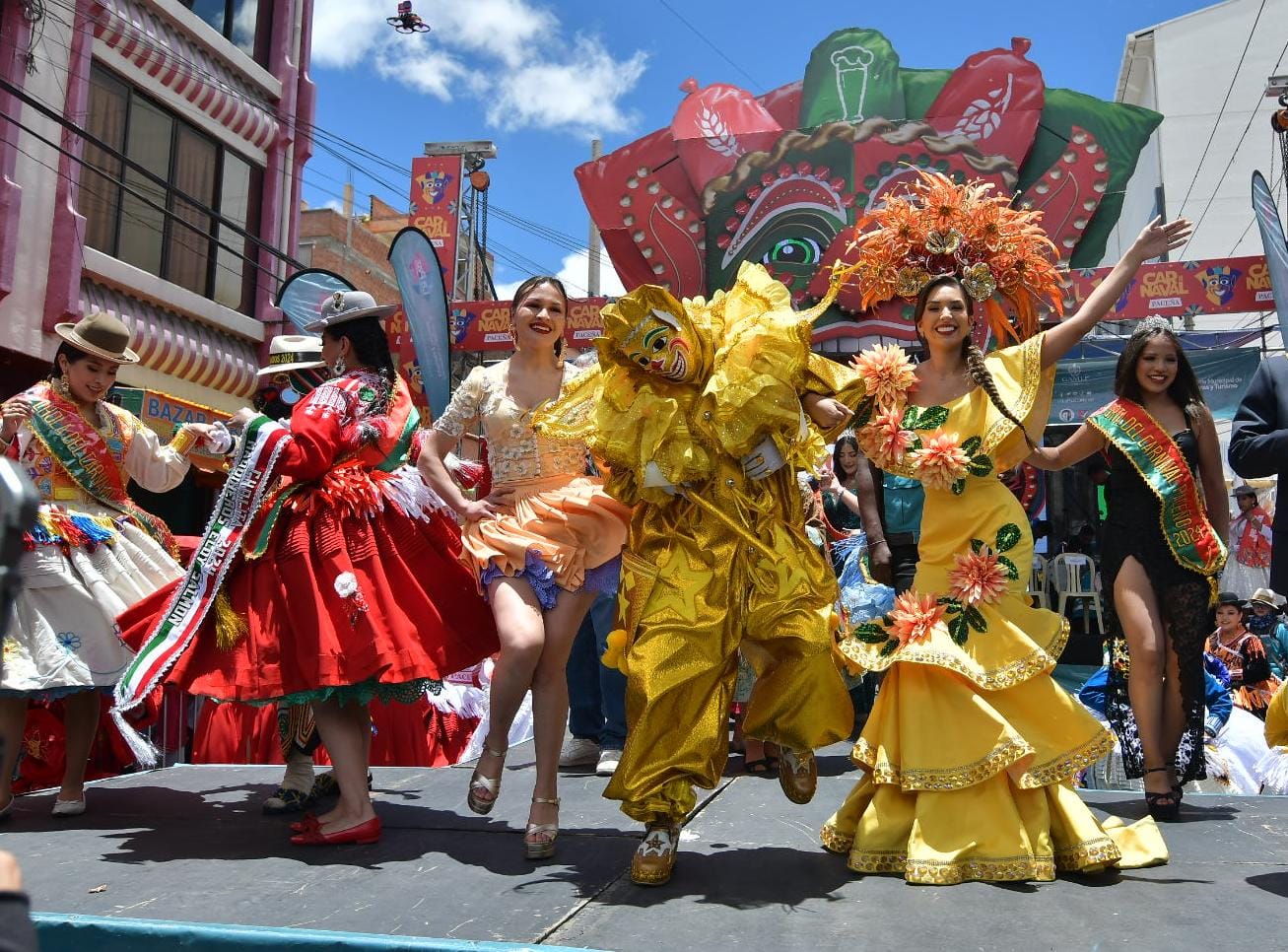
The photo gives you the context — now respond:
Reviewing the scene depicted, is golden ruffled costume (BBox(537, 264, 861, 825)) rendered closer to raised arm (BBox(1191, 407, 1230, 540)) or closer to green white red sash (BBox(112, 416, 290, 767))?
green white red sash (BBox(112, 416, 290, 767))

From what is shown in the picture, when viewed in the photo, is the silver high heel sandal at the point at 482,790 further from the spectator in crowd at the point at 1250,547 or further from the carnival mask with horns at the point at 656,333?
the spectator in crowd at the point at 1250,547

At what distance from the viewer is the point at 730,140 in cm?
1477

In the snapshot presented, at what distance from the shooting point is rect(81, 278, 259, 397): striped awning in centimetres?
1182

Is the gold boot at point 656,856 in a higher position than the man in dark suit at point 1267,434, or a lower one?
lower

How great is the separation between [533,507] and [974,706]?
4.91 feet

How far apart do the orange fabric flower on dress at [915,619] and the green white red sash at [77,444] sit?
3.17 m

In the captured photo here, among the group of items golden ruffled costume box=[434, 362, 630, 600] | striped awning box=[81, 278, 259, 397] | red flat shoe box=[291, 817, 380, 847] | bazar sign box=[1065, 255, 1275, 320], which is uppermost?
bazar sign box=[1065, 255, 1275, 320]

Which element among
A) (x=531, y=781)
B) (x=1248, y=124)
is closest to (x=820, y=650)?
(x=531, y=781)

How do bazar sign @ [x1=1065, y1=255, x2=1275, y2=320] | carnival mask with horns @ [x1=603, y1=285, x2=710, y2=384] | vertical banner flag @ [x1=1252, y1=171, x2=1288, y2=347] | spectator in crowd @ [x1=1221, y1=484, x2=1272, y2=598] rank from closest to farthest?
carnival mask with horns @ [x1=603, y1=285, x2=710, y2=384] → vertical banner flag @ [x1=1252, y1=171, x2=1288, y2=347] → spectator in crowd @ [x1=1221, y1=484, x2=1272, y2=598] → bazar sign @ [x1=1065, y1=255, x2=1275, y2=320]

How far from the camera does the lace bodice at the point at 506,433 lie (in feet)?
11.9

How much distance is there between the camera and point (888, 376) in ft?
11.5

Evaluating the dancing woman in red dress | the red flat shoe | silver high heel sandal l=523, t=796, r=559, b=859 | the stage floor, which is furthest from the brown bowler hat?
silver high heel sandal l=523, t=796, r=559, b=859

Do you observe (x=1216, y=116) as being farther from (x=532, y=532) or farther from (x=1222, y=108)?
(x=532, y=532)

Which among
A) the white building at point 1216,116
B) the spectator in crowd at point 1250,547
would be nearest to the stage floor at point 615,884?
the spectator in crowd at point 1250,547
